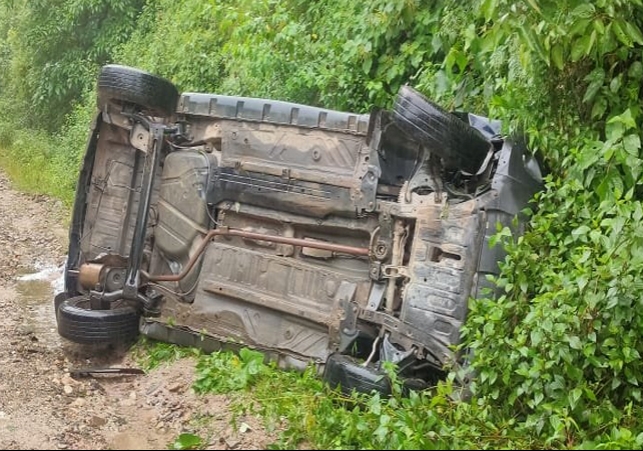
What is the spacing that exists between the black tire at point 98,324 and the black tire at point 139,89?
4.73 ft

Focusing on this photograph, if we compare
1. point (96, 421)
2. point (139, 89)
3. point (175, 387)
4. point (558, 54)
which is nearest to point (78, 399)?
point (175, 387)

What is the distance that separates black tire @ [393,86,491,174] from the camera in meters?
4.26

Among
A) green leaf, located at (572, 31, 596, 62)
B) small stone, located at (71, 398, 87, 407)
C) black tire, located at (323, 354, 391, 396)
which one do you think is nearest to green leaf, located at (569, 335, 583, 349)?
black tire, located at (323, 354, 391, 396)

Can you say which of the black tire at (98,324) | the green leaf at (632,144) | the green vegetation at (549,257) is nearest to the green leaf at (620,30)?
the green vegetation at (549,257)

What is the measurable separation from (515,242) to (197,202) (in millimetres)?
2234

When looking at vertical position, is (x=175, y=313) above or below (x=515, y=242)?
below

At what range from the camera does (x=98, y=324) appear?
529 centimetres

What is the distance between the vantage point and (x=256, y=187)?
16.7 feet

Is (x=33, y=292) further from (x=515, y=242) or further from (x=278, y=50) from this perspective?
(x=515, y=242)

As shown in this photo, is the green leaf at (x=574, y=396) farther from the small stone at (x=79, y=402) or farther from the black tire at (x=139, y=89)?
the black tire at (x=139, y=89)

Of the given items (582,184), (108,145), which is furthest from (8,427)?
(582,184)

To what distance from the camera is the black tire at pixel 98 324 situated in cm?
530

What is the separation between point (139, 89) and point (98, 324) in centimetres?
165

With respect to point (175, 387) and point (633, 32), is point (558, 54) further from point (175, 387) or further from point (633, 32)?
point (175, 387)
